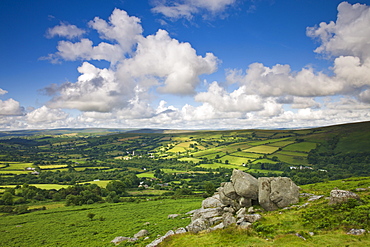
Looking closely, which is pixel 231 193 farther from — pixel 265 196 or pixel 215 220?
pixel 215 220

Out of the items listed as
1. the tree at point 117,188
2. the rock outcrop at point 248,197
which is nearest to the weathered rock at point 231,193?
the rock outcrop at point 248,197

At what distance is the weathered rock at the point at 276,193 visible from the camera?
3422cm

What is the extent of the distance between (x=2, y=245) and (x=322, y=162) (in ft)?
640

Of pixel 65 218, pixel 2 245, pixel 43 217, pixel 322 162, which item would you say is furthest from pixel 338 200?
pixel 322 162

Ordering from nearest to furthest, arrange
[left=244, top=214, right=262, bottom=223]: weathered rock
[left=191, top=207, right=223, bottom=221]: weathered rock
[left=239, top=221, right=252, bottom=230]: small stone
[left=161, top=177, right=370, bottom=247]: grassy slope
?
1. [left=161, top=177, right=370, bottom=247]: grassy slope
2. [left=239, top=221, right=252, bottom=230]: small stone
3. [left=244, top=214, right=262, bottom=223]: weathered rock
4. [left=191, top=207, right=223, bottom=221]: weathered rock

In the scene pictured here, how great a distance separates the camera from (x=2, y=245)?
44438mm

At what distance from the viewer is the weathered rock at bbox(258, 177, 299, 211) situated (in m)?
34.2

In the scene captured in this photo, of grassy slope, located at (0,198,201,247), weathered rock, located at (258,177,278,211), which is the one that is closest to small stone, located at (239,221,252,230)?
weathered rock, located at (258,177,278,211)

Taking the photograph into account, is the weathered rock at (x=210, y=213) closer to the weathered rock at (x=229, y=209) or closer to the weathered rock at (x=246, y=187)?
the weathered rock at (x=229, y=209)

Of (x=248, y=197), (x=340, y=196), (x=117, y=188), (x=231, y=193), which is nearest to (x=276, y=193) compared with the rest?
Answer: (x=248, y=197)

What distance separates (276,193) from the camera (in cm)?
3447

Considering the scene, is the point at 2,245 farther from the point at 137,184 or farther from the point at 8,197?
the point at 137,184

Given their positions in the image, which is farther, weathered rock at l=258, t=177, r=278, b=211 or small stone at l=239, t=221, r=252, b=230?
weathered rock at l=258, t=177, r=278, b=211

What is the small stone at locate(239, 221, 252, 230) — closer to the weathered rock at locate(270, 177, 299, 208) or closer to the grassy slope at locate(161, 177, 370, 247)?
the grassy slope at locate(161, 177, 370, 247)
